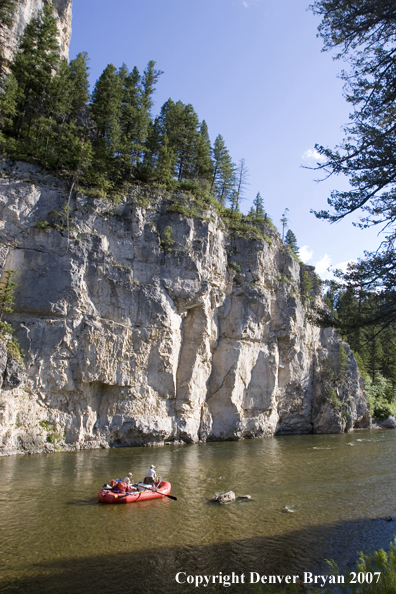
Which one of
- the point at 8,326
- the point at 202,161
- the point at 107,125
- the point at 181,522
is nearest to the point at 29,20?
the point at 107,125

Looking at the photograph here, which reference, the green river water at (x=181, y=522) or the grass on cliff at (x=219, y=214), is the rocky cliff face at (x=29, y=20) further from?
the green river water at (x=181, y=522)

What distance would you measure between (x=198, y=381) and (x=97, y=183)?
61.3 ft

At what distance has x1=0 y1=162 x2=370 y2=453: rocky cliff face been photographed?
27.2m

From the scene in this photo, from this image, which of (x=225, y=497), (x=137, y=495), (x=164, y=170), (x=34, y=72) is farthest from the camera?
(x=164, y=170)

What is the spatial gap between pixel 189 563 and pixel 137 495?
20.8ft

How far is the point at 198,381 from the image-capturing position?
111 ft

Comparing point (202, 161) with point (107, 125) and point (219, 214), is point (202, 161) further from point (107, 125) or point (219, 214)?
point (107, 125)

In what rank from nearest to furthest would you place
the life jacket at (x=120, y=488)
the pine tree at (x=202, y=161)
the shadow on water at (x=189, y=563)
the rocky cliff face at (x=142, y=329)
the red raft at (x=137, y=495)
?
the shadow on water at (x=189, y=563) < the red raft at (x=137, y=495) < the life jacket at (x=120, y=488) < the rocky cliff face at (x=142, y=329) < the pine tree at (x=202, y=161)

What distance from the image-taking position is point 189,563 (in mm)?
10930

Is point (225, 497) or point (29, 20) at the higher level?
point (29, 20)

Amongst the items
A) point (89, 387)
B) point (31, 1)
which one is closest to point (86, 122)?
point (31, 1)

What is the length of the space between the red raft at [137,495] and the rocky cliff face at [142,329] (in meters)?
10.7

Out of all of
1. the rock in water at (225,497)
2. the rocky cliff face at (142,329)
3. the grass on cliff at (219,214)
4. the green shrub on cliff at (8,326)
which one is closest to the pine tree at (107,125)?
the rocky cliff face at (142,329)

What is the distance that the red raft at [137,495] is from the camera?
1608cm
